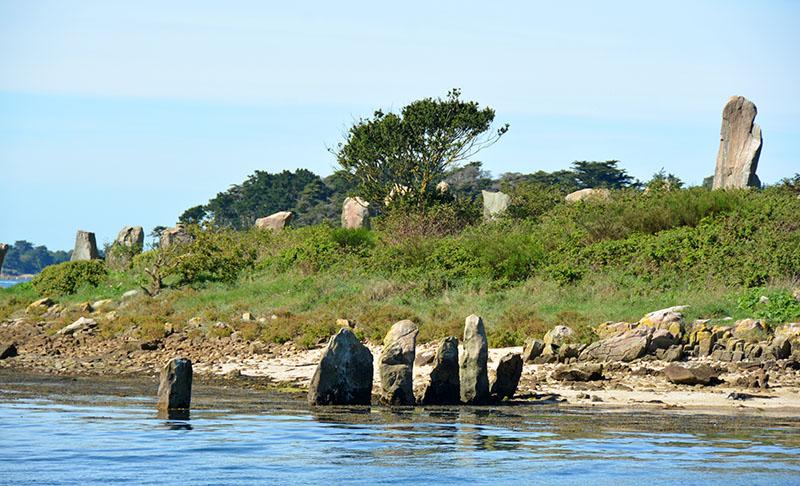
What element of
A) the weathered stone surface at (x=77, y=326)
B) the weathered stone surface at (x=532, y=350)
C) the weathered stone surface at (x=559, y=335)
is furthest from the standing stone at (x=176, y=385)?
the weathered stone surface at (x=77, y=326)

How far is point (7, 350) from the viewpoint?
Result: 2492cm

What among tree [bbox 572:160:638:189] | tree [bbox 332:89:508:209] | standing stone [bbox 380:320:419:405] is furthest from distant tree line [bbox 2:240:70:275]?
standing stone [bbox 380:320:419:405]

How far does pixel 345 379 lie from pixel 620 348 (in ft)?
17.2

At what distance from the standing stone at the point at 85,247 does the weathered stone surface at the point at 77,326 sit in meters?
16.9

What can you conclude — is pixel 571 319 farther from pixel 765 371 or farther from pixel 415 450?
pixel 415 450

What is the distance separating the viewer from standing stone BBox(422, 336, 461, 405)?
53.1 ft

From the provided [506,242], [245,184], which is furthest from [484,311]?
[245,184]

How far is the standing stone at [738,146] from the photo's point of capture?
36.3 m

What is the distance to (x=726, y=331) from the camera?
18.7m

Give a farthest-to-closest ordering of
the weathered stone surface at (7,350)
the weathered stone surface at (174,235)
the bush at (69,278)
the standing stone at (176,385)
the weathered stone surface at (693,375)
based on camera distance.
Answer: the weathered stone surface at (174,235) < the bush at (69,278) < the weathered stone surface at (7,350) < the weathered stone surface at (693,375) < the standing stone at (176,385)

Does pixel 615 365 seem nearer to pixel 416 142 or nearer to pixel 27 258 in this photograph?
pixel 416 142

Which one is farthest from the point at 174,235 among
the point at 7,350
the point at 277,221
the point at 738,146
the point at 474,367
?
the point at 474,367

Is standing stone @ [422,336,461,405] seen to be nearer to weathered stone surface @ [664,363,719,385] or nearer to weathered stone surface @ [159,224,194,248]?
weathered stone surface @ [664,363,719,385]

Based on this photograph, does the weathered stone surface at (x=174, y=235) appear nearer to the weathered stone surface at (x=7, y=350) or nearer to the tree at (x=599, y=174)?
the weathered stone surface at (x=7, y=350)
